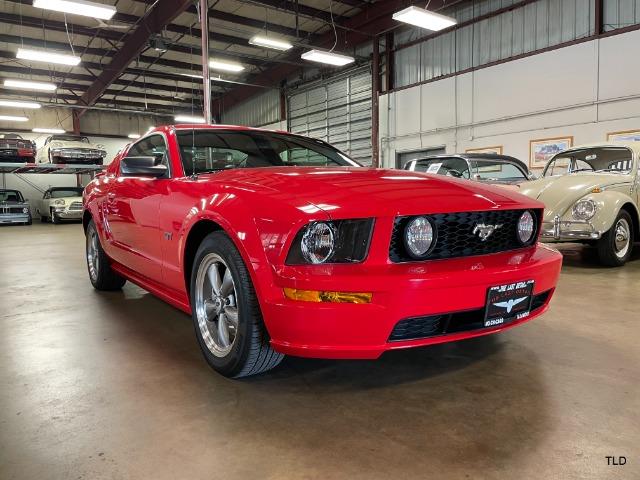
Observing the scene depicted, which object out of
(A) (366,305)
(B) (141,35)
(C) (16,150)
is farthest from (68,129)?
(A) (366,305)

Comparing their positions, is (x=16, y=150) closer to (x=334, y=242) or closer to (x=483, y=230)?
(x=334, y=242)

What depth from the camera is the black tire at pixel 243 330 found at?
70.6 inches

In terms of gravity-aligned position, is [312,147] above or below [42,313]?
above

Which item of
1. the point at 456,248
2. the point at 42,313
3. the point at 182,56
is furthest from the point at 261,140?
the point at 182,56

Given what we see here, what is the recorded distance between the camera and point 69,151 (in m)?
14.4

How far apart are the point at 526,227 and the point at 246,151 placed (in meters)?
1.60

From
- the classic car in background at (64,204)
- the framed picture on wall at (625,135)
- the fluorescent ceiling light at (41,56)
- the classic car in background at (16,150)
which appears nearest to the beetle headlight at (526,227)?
the framed picture on wall at (625,135)

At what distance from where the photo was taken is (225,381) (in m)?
2.00

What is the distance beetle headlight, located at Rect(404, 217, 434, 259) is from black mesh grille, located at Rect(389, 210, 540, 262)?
0.06 ft

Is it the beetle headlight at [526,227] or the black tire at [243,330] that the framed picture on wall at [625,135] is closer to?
the beetle headlight at [526,227]

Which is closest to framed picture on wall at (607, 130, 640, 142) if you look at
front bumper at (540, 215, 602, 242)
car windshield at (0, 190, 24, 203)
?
front bumper at (540, 215, 602, 242)

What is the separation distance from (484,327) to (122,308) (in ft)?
8.50

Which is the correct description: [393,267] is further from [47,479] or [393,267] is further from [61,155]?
[61,155]

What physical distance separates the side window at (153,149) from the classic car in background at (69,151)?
12732 mm
